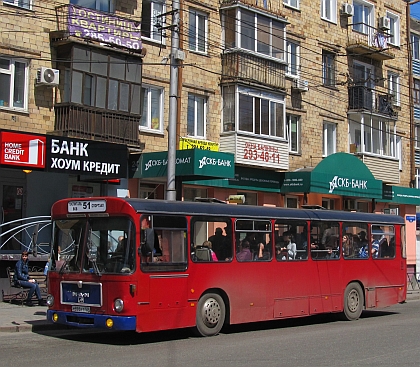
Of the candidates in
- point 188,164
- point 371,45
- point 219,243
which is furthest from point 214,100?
point 219,243

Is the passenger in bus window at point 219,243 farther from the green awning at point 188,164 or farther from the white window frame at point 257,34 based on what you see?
the white window frame at point 257,34

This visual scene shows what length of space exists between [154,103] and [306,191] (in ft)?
23.2

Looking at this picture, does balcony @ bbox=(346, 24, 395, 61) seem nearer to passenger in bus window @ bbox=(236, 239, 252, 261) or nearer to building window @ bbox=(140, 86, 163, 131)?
building window @ bbox=(140, 86, 163, 131)

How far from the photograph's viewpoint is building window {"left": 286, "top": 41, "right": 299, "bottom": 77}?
29875mm

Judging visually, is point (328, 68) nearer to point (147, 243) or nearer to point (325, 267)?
point (325, 267)

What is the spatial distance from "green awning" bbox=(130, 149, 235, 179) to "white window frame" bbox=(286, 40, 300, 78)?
841 cm

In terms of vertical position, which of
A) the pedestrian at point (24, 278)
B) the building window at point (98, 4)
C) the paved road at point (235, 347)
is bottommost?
the paved road at point (235, 347)

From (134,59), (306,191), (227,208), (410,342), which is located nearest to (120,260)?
(227,208)

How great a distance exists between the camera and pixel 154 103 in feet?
80.5

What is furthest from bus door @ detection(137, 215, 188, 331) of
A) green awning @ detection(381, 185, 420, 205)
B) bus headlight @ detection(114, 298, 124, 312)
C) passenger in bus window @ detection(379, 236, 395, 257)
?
green awning @ detection(381, 185, 420, 205)

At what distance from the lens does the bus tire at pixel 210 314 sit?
43.9ft

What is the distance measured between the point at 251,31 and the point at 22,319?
50.7ft

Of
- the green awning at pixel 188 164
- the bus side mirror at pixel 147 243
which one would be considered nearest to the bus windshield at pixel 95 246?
the bus side mirror at pixel 147 243

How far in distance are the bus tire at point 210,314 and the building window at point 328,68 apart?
19.9m
